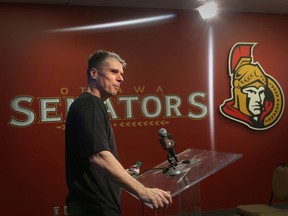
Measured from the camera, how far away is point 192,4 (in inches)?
212

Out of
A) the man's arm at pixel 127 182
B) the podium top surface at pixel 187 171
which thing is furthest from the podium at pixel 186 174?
the man's arm at pixel 127 182

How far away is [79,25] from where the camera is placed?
16.9 feet

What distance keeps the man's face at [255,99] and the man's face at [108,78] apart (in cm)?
410

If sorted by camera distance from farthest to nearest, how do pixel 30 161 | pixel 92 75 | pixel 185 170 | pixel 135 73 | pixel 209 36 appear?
pixel 209 36 < pixel 135 73 < pixel 30 161 < pixel 185 170 < pixel 92 75

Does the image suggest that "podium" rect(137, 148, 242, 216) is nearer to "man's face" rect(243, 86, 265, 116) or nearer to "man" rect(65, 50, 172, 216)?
"man" rect(65, 50, 172, 216)

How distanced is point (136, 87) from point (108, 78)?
338 centimetres

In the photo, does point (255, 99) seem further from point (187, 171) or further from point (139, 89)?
point (187, 171)

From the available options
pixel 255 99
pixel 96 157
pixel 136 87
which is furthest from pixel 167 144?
pixel 255 99

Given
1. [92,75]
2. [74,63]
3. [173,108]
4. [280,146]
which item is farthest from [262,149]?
[92,75]

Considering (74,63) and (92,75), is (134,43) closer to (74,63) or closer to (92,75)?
(74,63)

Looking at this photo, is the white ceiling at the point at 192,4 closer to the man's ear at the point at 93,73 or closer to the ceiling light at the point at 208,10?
the ceiling light at the point at 208,10

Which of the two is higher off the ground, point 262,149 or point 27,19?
point 27,19

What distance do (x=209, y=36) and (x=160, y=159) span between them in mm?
1858

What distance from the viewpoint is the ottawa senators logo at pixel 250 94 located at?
576 cm
